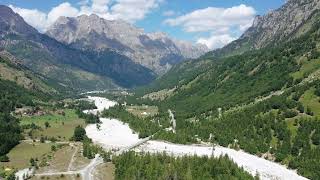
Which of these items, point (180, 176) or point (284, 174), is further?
point (284, 174)

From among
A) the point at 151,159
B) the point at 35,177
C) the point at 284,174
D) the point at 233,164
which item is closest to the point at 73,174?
the point at 35,177

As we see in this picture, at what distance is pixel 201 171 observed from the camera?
17675 cm

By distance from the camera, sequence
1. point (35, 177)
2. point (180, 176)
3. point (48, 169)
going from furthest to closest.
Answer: point (48, 169)
point (35, 177)
point (180, 176)

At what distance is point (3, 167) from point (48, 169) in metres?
16.8

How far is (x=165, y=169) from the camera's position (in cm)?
17550

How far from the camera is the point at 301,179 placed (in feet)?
626

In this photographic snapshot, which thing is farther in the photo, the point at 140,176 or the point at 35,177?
the point at 35,177

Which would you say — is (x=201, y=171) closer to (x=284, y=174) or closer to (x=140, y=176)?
(x=140, y=176)

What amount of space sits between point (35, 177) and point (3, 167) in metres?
22.2

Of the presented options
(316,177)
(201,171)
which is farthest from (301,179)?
(201,171)

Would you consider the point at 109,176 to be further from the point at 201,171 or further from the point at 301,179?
the point at 301,179

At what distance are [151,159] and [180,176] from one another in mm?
25633

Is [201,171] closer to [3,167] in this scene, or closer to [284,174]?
[284,174]

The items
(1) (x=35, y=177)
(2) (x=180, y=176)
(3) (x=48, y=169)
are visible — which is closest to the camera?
(2) (x=180, y=176)
